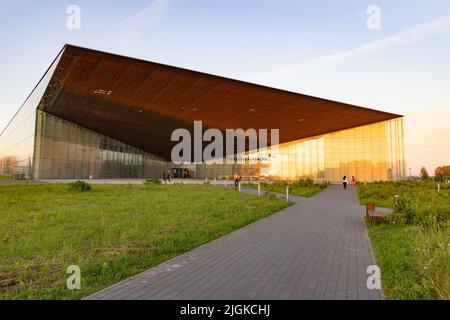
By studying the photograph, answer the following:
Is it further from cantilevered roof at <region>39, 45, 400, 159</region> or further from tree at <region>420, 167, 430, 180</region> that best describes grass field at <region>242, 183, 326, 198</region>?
tree at <region>420, 167, 430, 180</region>

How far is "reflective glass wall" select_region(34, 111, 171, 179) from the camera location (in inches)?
1518

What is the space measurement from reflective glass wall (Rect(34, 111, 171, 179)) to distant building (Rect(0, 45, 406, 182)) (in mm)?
136

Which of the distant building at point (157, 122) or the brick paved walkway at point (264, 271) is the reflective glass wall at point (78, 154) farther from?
the brick paved walkway at point (264, 271)

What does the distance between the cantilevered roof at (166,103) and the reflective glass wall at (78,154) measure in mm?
1644

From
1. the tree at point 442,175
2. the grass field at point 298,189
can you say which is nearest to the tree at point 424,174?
the tree at point 442,175

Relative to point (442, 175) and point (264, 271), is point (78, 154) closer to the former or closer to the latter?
point (264, 271)

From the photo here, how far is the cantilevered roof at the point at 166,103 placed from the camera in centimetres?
2192

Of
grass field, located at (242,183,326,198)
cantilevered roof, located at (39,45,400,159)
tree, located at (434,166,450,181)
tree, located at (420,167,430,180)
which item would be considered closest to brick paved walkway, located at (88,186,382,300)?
grass field, located at (242,183,326,198)

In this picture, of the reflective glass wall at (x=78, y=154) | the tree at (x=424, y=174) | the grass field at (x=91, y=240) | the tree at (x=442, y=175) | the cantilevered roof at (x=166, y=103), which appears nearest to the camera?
the grass field at (x=91, y=240)

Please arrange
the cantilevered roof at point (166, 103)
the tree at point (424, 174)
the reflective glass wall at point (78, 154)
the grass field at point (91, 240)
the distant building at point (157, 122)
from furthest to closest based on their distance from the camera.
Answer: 1. the tree at point (424, 174)
2. the reflective glass wall at point (78, 154)
3. the distant building at point (157, 122)
4. the cantilevered roof at point (166, 103)
5. the grass field at point (91, 240)

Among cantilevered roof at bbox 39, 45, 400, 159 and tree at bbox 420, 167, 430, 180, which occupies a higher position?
cantilevered roof at bbox 39, 45, 400, 159

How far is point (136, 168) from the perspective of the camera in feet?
186

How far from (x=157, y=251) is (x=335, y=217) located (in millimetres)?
8452
